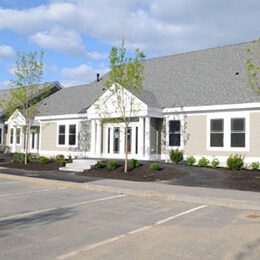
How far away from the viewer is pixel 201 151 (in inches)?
798

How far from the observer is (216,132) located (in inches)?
781

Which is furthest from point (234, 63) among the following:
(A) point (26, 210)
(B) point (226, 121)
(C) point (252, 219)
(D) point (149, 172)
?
(A) point (26, 210)

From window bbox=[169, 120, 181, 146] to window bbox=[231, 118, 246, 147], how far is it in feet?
10.9

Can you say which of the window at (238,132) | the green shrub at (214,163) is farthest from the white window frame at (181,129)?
the window at (238,132)

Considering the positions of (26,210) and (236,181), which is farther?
(236,181)

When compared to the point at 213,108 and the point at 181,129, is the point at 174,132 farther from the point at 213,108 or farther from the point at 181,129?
the point at 213,108

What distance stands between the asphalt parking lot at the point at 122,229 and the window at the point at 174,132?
10048 mm

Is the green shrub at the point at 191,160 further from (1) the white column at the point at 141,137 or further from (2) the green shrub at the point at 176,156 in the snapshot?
(1) the white column at the point at 141,137

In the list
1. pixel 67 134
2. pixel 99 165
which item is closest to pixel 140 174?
Result: pixel 99 165

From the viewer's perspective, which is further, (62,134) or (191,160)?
(62,134)

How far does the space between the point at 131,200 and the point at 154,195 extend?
923 mm

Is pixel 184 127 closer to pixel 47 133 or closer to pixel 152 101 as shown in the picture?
pixel 152 101

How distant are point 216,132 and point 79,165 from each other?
7.97 metres

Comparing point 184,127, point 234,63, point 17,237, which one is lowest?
point 17,237
